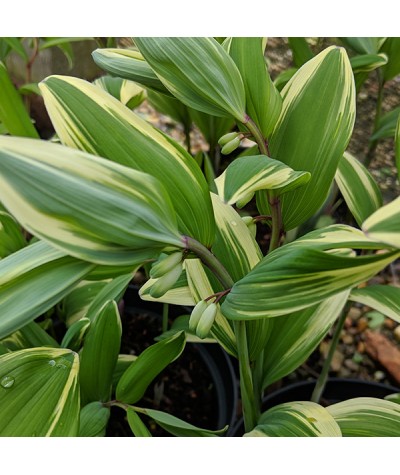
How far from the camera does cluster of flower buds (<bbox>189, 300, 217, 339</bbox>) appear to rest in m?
0.40

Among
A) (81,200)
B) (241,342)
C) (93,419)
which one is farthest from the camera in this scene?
(93,419)

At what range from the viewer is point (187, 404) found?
0.91m

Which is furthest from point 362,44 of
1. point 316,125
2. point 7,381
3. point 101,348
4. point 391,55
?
point 7,381

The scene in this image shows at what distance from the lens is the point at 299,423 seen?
57 cm

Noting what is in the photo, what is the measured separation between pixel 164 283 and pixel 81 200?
0.10 m

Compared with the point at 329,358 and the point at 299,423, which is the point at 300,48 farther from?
the point at 299,423

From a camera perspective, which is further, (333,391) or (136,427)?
(333,391)

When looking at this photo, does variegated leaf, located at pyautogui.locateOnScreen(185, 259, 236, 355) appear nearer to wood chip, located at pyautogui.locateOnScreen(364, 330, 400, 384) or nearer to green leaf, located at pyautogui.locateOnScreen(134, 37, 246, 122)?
green leaf, located at pyautogui.locateOnScreen(134, 37, 246, 122)

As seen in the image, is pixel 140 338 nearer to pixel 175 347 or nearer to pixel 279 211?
pixel 175 347

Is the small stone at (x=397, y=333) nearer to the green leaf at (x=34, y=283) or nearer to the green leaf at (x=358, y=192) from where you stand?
the green leaf at (x=358, y=192)

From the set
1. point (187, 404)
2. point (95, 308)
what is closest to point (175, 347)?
point (95, 308)

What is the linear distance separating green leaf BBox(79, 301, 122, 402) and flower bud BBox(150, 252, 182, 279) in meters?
0.27

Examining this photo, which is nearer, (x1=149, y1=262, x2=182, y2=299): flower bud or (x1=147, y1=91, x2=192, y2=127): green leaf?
(x1=149, y1=262, x2=182, y2=299): flower bud

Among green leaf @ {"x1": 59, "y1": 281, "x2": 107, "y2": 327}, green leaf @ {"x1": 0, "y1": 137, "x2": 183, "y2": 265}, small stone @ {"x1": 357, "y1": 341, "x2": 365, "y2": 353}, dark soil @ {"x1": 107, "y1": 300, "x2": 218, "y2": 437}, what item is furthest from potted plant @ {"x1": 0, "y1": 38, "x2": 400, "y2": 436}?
small stone @ {"x1": 357, "y1": 341, "x2": 365, "y2": 353}
